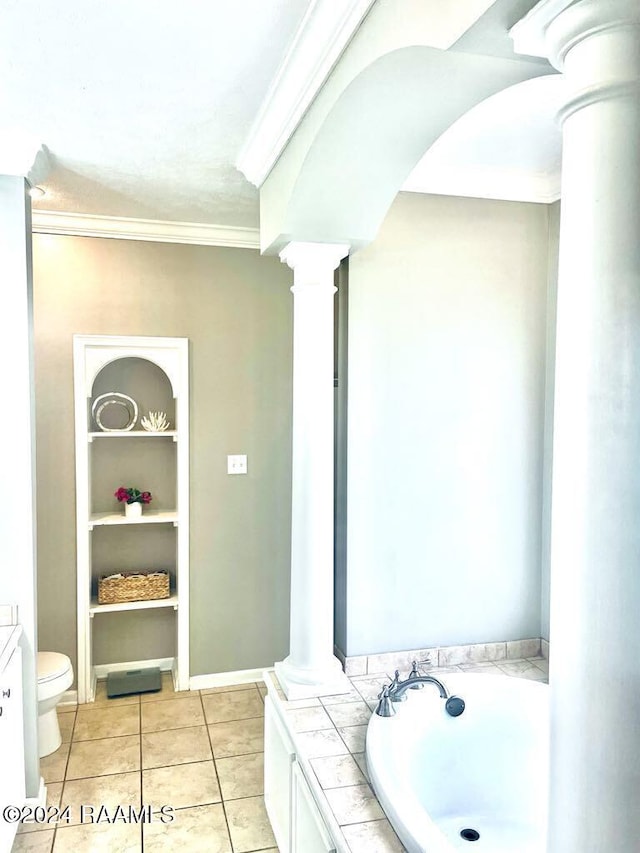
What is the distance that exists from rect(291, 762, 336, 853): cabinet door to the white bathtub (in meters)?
0.33

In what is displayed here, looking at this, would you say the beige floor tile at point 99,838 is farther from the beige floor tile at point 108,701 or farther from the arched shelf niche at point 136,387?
the arched shelf niche at point 136,387

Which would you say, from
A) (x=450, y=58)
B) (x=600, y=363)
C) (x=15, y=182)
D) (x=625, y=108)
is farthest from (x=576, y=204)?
(x=15, y=182)

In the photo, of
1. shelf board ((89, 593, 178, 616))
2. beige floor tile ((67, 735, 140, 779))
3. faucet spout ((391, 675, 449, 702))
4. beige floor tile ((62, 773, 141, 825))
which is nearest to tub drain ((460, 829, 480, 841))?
faucet spout ((391, 675, 449, 702))

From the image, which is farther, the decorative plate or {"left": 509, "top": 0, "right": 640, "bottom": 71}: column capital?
the decorative plate

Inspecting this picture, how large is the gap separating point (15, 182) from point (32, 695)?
1.92 meters

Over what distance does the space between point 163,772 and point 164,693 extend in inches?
28.8

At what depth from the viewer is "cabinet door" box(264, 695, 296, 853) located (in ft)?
7.39

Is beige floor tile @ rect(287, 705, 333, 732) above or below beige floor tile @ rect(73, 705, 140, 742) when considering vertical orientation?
above

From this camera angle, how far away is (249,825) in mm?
2557

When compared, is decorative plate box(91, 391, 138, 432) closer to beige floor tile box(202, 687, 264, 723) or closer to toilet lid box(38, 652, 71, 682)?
toilet lid box(38, 652, 71, 682)

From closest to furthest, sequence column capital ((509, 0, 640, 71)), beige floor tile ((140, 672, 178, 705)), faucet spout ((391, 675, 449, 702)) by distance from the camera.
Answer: column capital ((509, 0, 640, 71))
faucet spout ((391, 675, 449, 702))
beige floor tile ((140, 672, 178, 705))

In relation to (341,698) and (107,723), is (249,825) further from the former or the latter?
(107,723)

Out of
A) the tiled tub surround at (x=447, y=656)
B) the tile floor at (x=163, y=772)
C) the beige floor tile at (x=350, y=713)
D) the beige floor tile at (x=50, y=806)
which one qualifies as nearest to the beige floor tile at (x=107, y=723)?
the tile floor at (x=163, y=772)

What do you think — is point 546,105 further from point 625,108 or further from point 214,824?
point 214,824
